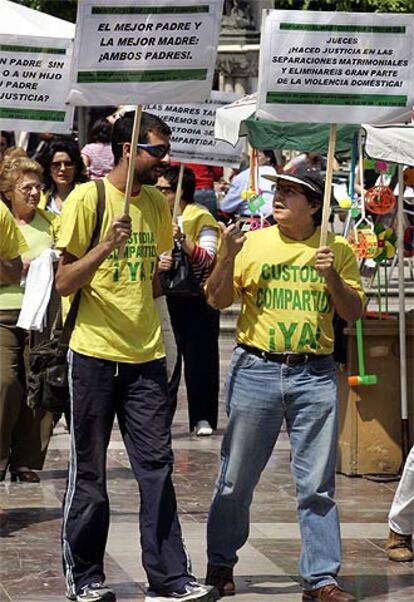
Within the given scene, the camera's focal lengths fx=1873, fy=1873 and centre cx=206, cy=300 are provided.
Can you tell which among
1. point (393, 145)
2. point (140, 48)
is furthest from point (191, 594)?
point (393, 145)

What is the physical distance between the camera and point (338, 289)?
7.69 meters

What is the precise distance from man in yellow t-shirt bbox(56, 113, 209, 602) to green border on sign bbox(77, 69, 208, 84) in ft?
1.39

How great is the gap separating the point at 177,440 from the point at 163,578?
16.3 ft

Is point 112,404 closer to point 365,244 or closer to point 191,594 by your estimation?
point 191,594

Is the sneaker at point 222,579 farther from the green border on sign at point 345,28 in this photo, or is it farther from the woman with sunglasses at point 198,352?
the woman with sunglasses at point 198,352

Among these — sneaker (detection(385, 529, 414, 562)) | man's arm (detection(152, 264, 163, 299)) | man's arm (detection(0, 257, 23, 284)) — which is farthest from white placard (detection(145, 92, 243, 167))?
man's arm (detection(152, 264, 163, 299))

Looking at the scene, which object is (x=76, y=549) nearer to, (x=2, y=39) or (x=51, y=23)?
(x=2, y=39)

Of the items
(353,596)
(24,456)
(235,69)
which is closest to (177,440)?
(24,456)

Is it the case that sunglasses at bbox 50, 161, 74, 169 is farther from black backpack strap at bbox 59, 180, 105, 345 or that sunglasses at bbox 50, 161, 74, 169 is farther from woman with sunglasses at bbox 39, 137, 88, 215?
black backpack strap at bbox 59, 180, 105, 345

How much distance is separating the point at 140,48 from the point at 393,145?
11.1 feet

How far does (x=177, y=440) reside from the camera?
12469 mm

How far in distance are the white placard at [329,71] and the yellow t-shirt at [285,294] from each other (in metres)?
0.57

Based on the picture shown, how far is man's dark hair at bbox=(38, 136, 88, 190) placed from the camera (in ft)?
37.3

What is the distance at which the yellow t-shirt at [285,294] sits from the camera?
777cm
